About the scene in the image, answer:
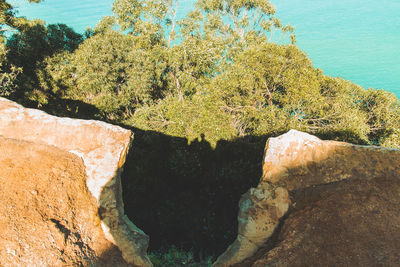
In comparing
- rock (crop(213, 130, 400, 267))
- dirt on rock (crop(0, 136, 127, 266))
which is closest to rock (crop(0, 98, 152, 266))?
dirt on rock (crop(0, 136, 127, 266))

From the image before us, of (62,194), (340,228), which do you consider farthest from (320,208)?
(62,194)

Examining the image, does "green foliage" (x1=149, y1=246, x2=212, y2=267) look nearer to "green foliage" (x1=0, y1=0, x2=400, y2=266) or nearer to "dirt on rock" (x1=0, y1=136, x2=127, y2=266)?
"green foliage" (x1=0, y1=0, x2=400, y2=266)

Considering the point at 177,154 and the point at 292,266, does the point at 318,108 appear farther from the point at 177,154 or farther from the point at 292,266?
the point at 292,266

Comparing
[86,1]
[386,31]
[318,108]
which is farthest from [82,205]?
[86,1]

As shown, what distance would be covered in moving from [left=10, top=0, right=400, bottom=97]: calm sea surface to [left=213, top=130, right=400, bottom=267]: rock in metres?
26.4

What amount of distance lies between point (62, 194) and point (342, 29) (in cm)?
8510

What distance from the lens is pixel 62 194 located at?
6215 mm

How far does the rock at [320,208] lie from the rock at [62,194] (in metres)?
2.63

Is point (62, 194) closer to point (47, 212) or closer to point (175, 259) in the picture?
point (47, 212)

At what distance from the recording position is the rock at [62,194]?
17.9ft

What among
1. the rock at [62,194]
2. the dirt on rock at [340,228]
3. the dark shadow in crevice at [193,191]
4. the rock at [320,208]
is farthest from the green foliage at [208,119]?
the dirt on rock at [340,228]

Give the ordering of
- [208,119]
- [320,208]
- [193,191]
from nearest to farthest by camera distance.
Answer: [320,208] → [208,119] → [193,191]

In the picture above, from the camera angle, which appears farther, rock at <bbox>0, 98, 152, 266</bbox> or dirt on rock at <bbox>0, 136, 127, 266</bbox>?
rock at <bbox>0, 98, 152, 266</bbox>

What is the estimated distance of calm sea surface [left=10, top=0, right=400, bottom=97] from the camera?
54.7m
